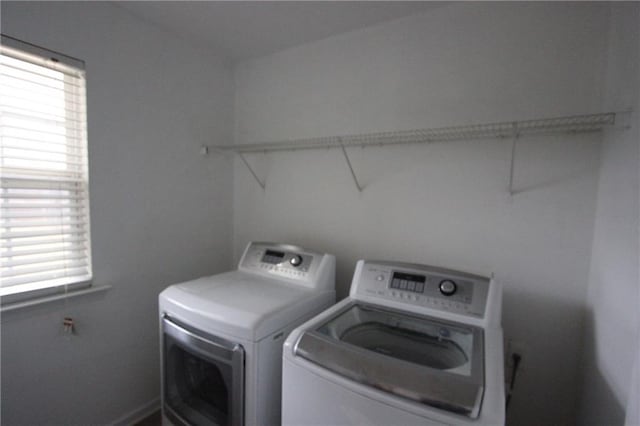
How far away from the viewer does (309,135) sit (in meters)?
2.03

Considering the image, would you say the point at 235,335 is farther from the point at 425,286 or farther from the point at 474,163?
the point at 474,163

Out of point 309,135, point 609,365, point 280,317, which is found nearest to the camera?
point 609,365

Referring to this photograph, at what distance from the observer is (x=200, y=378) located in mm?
1491

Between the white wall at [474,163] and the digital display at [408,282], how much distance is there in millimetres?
366

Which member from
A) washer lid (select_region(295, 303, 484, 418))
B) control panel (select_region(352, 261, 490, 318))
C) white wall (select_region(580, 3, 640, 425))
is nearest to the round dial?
control panel (select_region(352, 261, 490, 318))

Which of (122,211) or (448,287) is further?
(122,211)

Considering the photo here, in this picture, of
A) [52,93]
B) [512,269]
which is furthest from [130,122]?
[512,269]

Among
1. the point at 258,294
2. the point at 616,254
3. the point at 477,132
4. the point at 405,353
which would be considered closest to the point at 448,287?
the point at 405,353

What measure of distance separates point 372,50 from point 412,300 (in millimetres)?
1520

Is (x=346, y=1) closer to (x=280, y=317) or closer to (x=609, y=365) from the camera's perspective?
(x=280, y=317)

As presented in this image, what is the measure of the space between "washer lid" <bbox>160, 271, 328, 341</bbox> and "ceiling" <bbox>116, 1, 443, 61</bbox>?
1.59 m

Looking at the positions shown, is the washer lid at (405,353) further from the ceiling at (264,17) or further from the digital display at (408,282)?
the ceiling at (264,17)

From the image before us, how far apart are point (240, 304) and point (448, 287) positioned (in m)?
0.95

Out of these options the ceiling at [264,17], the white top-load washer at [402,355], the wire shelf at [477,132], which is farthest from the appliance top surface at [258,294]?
the ceiling at [264,17]
